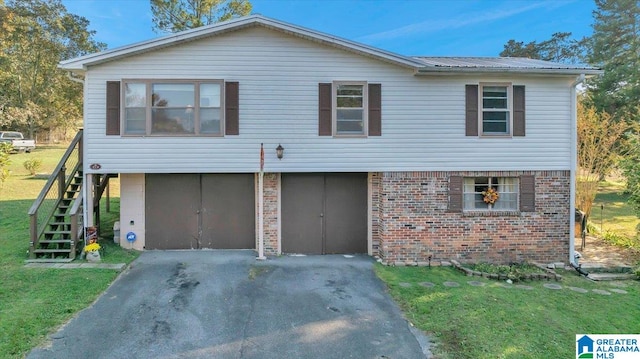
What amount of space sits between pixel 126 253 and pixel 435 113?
881 cm

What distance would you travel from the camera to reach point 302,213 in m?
9.93

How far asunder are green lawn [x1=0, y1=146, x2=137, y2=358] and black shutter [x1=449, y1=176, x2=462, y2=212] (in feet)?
27.0

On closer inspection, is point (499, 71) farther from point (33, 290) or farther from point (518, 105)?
point (33, 290)

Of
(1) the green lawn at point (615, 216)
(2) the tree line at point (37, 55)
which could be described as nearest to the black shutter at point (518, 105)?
(1) the green lawn at point (615, 216)

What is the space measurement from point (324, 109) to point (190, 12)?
687 inches

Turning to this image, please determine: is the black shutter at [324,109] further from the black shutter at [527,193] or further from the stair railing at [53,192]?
the stair railing at [53,192]

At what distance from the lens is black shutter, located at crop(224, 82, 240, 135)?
9.06 m

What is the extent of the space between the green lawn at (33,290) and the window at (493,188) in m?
8.81

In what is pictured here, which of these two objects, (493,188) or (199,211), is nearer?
(493,188)

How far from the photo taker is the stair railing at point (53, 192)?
8609 millimetres

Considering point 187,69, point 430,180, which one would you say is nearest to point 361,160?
point 430,180

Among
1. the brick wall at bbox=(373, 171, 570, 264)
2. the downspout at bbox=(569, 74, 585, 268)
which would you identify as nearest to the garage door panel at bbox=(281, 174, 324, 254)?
the brick wall at bbox=(373, 171, 570, 264)

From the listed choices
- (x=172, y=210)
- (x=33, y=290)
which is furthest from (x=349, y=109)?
(x=33, y=290)

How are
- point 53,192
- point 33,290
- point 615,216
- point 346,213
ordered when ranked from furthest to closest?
point 615,216
point 346,213
point 53,192
point 33,290
